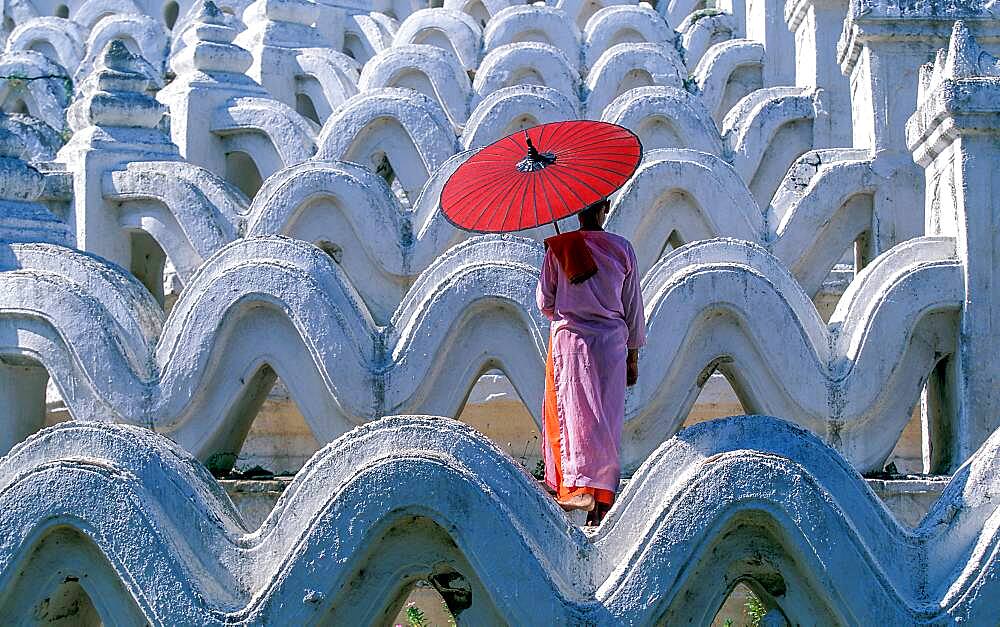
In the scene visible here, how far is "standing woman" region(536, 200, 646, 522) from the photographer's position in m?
5.02

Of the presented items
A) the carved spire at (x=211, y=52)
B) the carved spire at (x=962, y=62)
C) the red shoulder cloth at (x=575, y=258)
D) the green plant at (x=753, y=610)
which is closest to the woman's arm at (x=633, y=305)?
the red shoulder cloth at (x=575, y=258)

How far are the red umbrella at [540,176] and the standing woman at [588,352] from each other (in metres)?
0.27

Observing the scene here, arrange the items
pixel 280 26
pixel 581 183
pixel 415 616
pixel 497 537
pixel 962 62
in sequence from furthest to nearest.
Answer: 1. pixel 280 26
2. pixel 962 62
3. pixel 415 616
4. pixel 581 183
5. pixel 497 537

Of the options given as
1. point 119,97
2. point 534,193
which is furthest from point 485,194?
point 119,97

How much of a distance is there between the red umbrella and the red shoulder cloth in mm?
324

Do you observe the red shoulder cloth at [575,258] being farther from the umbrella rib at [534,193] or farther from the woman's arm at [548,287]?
the umbrella rib at [534,193]

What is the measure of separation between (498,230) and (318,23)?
260 inches

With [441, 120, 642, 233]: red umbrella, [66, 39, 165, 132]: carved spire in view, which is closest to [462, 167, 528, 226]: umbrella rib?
[441, 120, 642, 233]: red umbrella

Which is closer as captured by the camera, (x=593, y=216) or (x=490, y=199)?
(x=490, y=199)

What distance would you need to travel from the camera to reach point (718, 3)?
452 inches

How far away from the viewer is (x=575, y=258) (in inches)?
201

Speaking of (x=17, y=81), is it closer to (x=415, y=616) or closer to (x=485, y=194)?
(x=415, y=616)

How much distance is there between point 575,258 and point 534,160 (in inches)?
15.4

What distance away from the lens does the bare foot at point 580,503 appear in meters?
5.01
